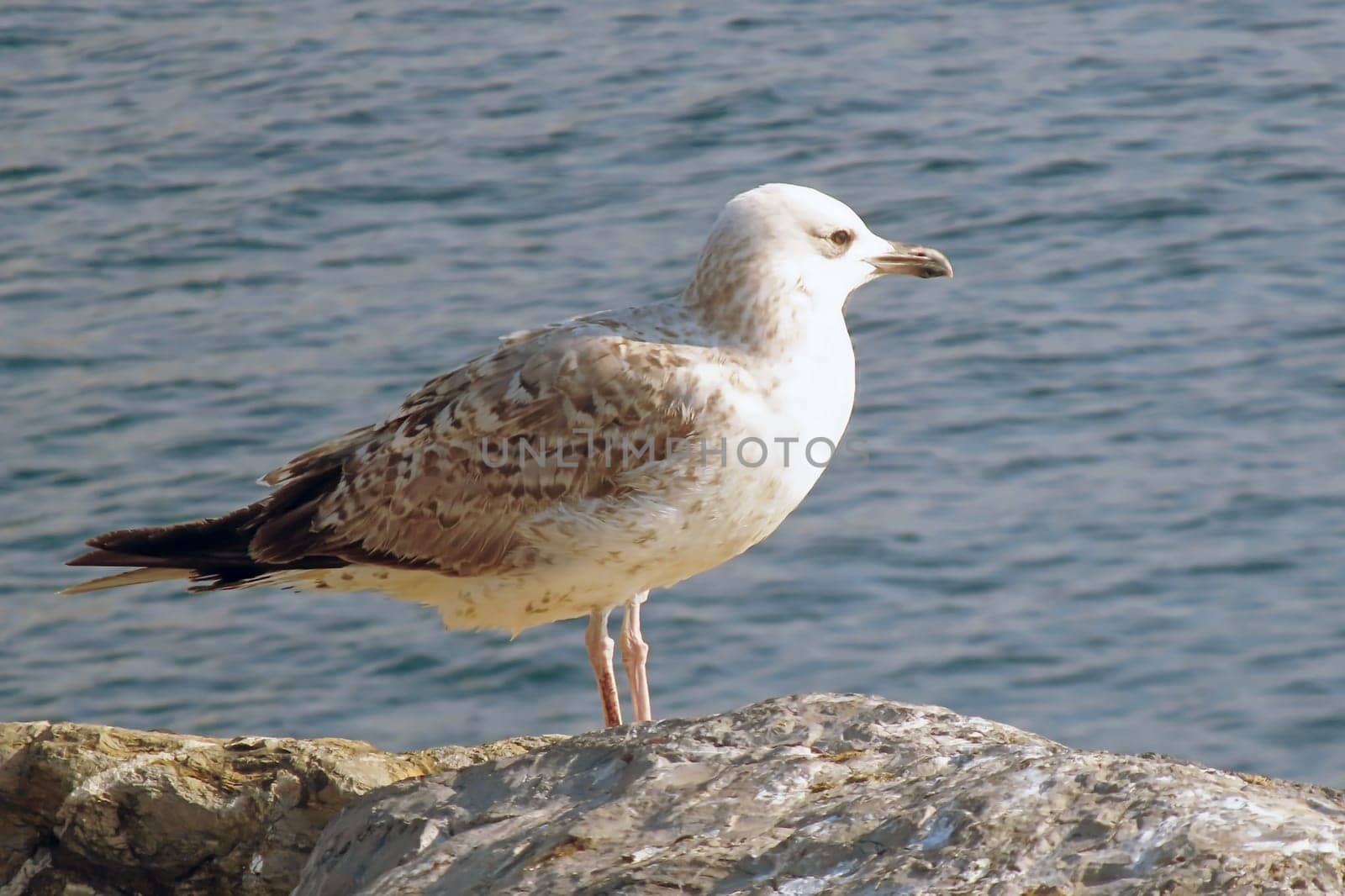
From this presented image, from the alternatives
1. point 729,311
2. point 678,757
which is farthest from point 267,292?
point 678,757

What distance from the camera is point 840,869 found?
3.68 metres

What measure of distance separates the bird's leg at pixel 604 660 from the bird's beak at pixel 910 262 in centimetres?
140

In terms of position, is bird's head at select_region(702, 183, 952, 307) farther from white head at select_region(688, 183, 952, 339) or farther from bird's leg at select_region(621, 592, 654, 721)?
bird's leg at select_region(621, 592, 654, 721)

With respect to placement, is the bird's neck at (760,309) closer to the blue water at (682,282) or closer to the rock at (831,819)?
the rock at (831,819)

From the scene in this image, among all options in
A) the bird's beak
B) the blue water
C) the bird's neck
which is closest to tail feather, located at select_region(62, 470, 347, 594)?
the bird's neck

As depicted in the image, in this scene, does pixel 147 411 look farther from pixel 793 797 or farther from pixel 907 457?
pixel 793 797

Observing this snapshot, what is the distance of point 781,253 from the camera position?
582 centimetres

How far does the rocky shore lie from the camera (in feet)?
11.7

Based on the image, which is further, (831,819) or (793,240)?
(793,240)

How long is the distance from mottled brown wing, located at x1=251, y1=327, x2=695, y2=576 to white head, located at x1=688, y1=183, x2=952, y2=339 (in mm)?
277

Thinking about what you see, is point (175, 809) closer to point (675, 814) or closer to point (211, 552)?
point (211, 552)

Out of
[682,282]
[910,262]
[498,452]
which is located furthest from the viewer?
[682,282]

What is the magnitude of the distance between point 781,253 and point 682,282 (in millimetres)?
6440

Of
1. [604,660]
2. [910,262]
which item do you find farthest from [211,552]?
[910,262]
